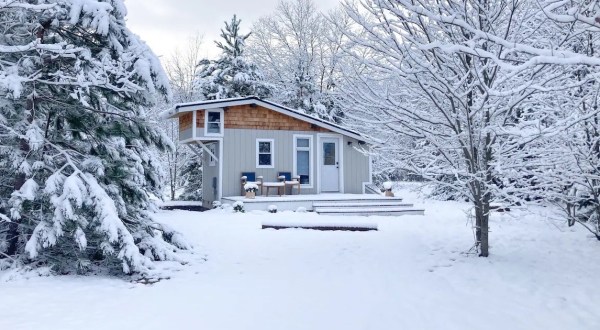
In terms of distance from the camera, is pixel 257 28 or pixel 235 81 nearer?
pixel 235 81

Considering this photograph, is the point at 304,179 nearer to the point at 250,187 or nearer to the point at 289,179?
the point at 289,179

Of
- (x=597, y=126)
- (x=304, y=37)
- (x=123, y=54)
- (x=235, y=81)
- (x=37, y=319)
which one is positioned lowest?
(x=37, y=319)

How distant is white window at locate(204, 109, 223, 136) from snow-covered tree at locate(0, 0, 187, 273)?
26.7 ft

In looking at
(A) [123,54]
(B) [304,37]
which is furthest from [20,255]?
(B) [304,37]

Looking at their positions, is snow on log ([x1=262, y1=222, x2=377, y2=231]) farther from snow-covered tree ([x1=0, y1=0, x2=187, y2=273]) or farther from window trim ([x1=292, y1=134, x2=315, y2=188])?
window trim ([x1=292, y1=134, x2=315, y2=188])

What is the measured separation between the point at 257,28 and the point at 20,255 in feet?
83.1

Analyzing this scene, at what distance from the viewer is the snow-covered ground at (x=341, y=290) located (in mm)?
4094

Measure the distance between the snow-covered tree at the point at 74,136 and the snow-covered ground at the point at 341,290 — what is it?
1.66 feet

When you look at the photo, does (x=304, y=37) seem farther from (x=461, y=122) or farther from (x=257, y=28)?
(x=461, y=122)

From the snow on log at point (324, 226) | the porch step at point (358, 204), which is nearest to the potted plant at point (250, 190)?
the porch step at point (358, 204)

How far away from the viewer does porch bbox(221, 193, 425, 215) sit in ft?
43.2

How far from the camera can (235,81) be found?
75.8 ft

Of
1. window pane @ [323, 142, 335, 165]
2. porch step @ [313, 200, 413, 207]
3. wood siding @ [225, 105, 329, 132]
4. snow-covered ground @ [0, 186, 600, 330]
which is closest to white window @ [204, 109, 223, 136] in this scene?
wood siding @ [225, 105, 329, 132]

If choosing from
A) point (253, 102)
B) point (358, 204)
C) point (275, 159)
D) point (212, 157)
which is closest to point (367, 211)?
point (358, 204)
